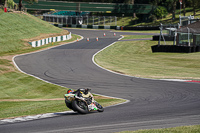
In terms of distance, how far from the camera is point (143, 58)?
42.9 meters

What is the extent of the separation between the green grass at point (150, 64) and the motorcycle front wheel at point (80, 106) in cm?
1503

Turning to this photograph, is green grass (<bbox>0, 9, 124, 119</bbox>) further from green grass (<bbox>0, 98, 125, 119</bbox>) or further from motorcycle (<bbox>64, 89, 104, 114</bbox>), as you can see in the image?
motorcycle (<bbox>64, 89, 104, 114</bbox>)

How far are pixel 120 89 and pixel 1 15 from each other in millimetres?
50132

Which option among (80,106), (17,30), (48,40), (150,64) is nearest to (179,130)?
(80,106)

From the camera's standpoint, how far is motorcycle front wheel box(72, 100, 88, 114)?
14195mm

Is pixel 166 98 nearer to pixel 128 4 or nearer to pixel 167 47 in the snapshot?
pixel 167 47

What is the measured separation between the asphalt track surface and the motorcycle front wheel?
314 mm

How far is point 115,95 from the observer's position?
21.5 metres

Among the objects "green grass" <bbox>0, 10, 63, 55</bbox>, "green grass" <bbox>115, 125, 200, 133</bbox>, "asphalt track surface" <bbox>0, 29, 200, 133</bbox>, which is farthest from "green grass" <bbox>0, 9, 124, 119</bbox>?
"green grass" <bbox>115, 125, 200, 133</bbox>

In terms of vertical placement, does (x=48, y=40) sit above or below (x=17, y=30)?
below

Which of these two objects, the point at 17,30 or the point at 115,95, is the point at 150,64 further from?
the point at 17,30

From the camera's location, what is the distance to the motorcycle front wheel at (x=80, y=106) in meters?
14.2

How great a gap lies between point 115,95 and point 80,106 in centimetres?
727

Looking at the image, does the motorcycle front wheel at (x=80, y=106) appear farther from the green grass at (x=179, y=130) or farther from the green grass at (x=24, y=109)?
the green grass at (x=179, y=130)
